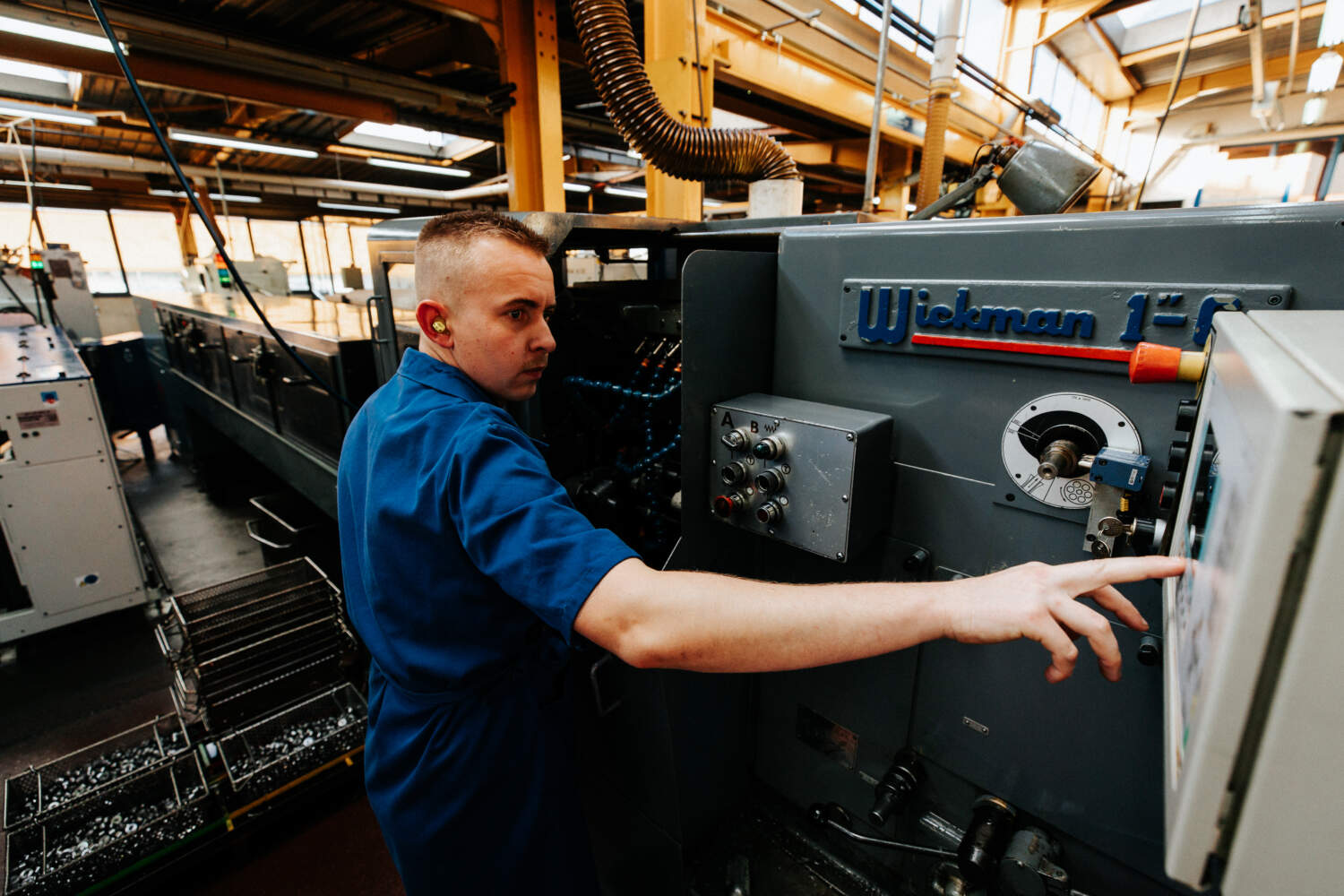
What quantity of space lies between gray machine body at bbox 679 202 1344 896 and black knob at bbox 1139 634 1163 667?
25mm

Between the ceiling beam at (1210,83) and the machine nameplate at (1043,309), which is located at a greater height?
the ceiling beam at (1210,83)

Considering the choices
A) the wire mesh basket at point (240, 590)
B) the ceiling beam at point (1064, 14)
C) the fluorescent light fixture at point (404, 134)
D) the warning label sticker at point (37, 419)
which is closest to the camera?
the wire mesh basket at point (240, 590)

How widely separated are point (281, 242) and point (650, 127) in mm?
14034

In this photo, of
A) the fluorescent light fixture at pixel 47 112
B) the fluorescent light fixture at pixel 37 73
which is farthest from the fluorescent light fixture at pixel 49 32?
the fluorescent light fixture at pixel 37 73

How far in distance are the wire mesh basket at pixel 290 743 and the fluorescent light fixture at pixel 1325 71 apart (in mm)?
4864

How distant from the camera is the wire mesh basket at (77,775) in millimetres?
1712

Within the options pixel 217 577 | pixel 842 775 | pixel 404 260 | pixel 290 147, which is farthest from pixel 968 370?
pixel 290 147

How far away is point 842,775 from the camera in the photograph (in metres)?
1.47

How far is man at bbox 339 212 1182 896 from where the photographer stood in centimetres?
64

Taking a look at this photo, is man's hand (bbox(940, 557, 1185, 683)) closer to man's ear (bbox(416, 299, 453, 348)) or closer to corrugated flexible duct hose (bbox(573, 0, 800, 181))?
man's ear (bbox(416, 299, 453, 348))

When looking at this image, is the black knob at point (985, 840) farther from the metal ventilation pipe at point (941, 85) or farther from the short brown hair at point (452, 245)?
the metal ventilation pipe at point (941, 85)

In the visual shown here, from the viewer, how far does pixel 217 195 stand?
29.0 feet

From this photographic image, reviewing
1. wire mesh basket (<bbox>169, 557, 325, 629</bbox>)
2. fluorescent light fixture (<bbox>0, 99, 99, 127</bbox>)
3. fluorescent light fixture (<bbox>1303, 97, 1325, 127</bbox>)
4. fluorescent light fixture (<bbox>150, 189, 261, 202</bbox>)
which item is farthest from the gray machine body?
fluorescent light fixture (<bbox>150, 189, 261, 202</bbox>)

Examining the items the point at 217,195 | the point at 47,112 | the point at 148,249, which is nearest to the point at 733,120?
the point at 47,112
